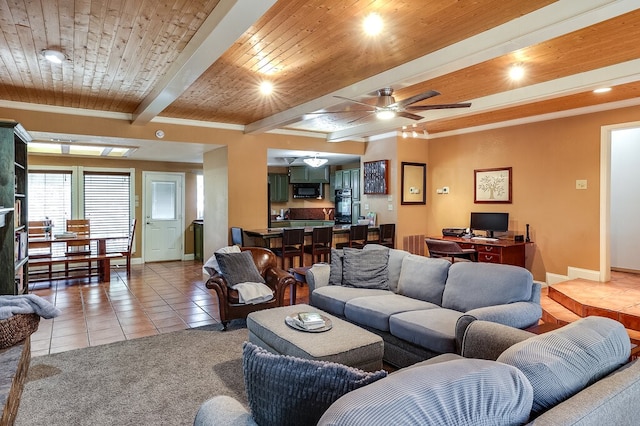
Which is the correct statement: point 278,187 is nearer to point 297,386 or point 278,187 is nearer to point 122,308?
point 122,308

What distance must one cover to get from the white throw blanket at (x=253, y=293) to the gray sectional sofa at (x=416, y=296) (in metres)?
0.49

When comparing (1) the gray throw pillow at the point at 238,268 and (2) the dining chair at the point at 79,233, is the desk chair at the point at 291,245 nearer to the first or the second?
(1) the gray throw pillow at the point at 238,268

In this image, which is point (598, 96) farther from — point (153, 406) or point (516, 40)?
point (153, 406)

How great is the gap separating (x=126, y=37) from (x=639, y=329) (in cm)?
525

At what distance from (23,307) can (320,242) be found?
395 centimetres

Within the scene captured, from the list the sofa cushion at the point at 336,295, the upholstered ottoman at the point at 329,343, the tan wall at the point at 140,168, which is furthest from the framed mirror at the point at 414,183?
the tan wall at the point at 140,168

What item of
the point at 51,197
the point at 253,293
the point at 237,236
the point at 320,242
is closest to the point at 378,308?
the point at 253,293

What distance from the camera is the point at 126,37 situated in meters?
3.10

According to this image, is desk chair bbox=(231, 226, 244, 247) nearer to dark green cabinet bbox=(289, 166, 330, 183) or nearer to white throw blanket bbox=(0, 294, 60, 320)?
white throw blanket bbox=(0, 294, 60, 320)

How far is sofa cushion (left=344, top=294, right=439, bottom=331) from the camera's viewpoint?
332 cm

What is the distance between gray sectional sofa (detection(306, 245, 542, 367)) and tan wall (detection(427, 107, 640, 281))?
9.77 feet

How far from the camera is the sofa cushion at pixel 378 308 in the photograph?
3318 millimetres

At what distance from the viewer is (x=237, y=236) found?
6.19 meters

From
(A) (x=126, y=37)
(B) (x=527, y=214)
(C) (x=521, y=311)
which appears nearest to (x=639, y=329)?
(C) (x=521, y=311)
